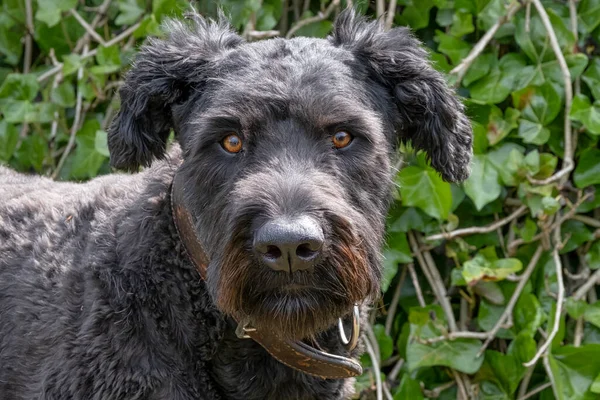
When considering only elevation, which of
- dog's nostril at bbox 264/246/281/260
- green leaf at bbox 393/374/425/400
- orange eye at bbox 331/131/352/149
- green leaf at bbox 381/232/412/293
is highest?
orange eye at bbox 331/131/352/149

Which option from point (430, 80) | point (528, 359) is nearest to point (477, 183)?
point (528, 359)

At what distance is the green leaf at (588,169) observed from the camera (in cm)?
418

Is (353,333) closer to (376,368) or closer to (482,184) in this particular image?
(376,368)

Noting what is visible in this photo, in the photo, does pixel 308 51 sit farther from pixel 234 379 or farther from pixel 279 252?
pixel 234 379

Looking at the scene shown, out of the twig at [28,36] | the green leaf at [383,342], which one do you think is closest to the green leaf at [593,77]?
the green leaf at [383,342]

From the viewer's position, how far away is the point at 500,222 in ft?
14.1

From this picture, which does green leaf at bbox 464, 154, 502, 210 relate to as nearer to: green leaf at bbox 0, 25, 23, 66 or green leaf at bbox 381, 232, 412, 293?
green leaf at bbox 381, 232, 412, 293

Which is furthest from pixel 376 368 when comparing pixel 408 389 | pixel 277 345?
pixel 277 345

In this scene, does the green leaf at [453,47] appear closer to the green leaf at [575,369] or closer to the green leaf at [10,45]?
the green leaf at [575,369]

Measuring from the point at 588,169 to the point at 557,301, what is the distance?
2.17 ft

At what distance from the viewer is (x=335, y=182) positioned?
2.68 m

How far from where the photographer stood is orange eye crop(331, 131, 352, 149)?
278 centimetres

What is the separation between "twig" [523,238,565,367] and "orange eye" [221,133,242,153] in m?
1.85

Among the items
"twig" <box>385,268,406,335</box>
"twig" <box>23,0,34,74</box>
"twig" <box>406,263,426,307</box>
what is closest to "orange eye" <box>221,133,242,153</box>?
"twig" <box>406,263,426,307</box>
